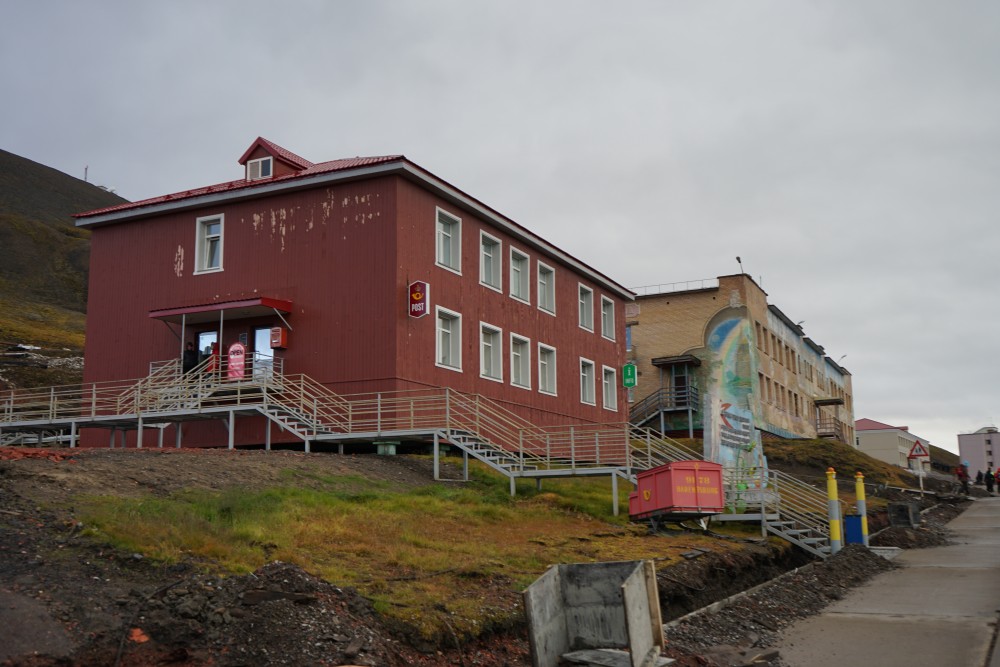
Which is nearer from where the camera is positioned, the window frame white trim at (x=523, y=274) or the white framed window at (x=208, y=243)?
the white framed window at (x=208, y=243)

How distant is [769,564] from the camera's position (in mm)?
19094

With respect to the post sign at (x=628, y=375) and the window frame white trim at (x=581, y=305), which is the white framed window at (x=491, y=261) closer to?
the window frame white trim at (x=581, y=305)

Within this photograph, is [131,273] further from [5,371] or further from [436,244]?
[5,371]

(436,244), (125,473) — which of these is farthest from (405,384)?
(125,473)

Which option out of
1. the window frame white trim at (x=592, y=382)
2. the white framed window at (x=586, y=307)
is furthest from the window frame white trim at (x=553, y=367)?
the white framed window at (x=586, y=307)

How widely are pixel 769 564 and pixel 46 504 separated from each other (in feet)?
40.8

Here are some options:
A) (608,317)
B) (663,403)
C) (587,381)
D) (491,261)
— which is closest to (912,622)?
(491,261)

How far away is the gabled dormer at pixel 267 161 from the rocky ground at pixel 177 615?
18.2 metres

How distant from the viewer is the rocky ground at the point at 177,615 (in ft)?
28.8

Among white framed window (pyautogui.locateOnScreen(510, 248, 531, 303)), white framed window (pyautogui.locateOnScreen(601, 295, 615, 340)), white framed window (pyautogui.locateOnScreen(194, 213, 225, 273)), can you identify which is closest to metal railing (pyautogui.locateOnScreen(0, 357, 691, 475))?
white framed window (pyautogui.locateOnScreen(194, 213, 225, 273))

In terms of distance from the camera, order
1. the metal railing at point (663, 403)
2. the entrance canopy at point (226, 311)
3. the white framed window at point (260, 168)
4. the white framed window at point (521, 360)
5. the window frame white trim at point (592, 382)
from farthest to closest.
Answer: the metal railing at point (663, 403), the window frame white trim at point (592, 382), the white framed window at point (521, 360), the white framed window at point (260, 168), the entrance canopy at point (226, 311)

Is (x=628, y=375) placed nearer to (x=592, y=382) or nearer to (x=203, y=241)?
(x=592, y=382)

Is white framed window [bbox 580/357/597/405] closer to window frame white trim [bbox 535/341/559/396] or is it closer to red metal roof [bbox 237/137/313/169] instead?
window frame white trim [bbox 535/341/559/396]

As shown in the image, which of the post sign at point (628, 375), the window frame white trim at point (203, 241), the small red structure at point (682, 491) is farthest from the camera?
the post sign at point (628, 375)
